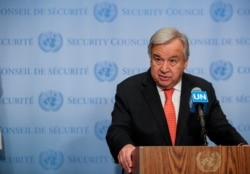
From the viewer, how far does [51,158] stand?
3.10 m

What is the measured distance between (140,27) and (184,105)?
1.19 m

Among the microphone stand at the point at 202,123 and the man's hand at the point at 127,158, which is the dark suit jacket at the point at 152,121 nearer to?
the man's hand at the point at 127,158

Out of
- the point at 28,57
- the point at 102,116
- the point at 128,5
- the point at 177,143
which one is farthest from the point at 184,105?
the point at 28,57

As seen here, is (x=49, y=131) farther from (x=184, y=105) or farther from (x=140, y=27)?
(x=184, y=105)

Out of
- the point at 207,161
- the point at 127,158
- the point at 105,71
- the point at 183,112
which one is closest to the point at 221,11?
the point at 105,71

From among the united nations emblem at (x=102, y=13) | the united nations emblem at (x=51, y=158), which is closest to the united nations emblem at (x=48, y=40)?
the united nations emblem at (x=102, y=13)

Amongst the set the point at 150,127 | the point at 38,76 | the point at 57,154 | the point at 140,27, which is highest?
the point at 140,27

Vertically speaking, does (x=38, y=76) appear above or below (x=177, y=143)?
above

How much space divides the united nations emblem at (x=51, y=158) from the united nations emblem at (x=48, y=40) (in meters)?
0.86

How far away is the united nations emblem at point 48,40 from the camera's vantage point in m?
3.07

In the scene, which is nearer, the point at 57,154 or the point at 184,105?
the point at 184,105

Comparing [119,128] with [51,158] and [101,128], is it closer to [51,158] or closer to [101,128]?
[101,128]

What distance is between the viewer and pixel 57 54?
10.1 feet

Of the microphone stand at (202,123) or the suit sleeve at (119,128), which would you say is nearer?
the microphone stand at (202,123)
